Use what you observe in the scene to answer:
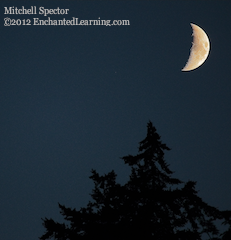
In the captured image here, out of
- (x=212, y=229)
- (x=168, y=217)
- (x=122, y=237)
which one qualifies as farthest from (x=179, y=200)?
(x=212, y=229)

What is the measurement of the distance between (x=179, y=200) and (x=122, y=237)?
212 centimetres

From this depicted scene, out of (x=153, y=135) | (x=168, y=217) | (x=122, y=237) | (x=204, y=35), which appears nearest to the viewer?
(x=122, y=237)

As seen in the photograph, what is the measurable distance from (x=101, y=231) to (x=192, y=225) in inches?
132

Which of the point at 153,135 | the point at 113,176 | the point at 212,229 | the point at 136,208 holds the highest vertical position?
the point at 153,135

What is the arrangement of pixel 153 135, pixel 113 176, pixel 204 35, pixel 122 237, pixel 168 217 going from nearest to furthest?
1. pixel 122 237
2. pixel 168 217
3. pixel 113 176
4. pixel 153 135
5. pixel 204 35

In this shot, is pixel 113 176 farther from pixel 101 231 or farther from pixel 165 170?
pixel 101 231

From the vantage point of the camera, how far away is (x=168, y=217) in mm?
8250

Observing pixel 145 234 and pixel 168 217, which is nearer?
pixel 145 234

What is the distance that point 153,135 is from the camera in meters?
11.1

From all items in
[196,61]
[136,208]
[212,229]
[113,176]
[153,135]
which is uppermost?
[196,61]

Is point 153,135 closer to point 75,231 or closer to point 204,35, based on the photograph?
point 75,231

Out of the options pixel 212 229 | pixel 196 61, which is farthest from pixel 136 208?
pixel 196 61

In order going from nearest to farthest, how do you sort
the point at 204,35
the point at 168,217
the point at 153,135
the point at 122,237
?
the point at 122,237 < the point at 168,217 < the point at 153,135 < the point at 204,35

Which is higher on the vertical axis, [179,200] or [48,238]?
[179,200]
